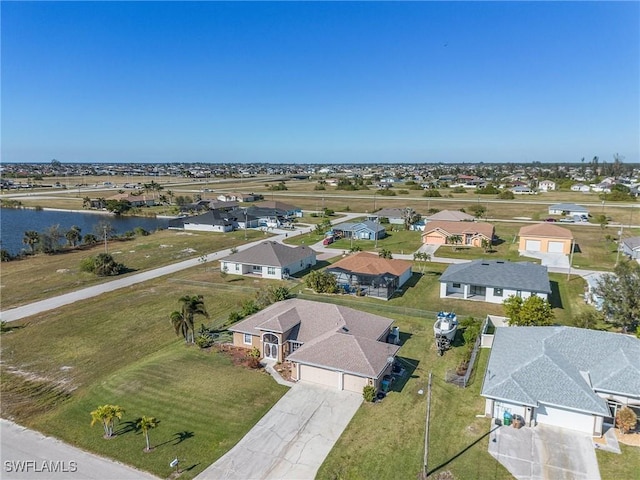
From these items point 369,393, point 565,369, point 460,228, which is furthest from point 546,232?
point 369,393

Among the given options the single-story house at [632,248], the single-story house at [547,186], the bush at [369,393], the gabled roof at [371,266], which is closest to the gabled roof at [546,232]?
the single-story house at [632,248]

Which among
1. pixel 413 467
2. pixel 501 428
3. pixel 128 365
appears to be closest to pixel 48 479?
pixel 128 365

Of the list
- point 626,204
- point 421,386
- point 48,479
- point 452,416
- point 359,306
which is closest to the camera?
point 48,479

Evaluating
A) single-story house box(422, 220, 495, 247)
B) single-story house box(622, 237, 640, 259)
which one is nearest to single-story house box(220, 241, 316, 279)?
single-story house box(422, 220, 495, 247)

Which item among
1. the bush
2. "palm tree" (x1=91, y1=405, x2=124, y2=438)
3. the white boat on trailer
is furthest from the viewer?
the white boat on trailer

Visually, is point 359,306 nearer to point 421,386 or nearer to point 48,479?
point 421,386

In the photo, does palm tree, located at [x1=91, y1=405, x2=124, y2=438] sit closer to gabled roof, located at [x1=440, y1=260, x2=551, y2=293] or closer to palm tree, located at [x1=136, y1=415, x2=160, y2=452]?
palm tree, located at [x1=136, y1=415, x2=160, y2=452]

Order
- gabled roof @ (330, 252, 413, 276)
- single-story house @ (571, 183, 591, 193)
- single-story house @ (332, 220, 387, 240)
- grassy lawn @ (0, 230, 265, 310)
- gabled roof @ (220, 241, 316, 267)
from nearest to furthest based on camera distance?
gabled roof @ (330, 252, 413, 276) < grassy lawn @ (0, 230, 265, 310) < gabled roof @ (220, 241, 316, 267) < single-story house @ (332, 220, 387, 240) < single-story house @ (571, 183, 591, 193)

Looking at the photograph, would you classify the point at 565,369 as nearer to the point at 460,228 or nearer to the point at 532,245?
the point at 532,245
